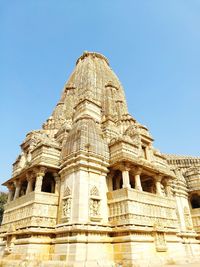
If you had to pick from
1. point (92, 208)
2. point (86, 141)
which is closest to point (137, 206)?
point (92, 208)

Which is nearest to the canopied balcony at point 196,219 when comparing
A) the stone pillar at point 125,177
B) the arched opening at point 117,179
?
the arched opening at point 117,179

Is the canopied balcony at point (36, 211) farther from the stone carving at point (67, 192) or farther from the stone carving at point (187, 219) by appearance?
the stone carving at point (187, 219)

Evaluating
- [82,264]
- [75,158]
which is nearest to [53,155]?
[75,158]

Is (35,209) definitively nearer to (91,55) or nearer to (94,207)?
(94,207)

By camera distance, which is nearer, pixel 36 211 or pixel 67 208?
pixel 67 208

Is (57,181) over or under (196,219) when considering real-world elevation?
over

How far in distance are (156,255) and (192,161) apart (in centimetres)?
2598

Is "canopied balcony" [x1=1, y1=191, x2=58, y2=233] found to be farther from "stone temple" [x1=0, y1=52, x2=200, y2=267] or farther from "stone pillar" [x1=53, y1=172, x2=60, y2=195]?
"stone pillar" [x1=53, y1=172, x2=60, y2=195]

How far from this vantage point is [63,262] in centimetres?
1412

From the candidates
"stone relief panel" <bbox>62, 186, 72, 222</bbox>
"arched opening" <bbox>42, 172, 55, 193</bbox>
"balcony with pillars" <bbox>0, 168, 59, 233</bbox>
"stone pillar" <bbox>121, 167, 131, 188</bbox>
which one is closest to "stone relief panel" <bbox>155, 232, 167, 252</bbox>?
"stone pillar" <bbox>121, 167, 131, 188</bbox>

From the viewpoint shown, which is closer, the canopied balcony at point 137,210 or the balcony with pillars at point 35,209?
the canopied balcony at point 137,210

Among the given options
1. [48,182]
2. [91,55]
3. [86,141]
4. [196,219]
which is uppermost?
[91,55]

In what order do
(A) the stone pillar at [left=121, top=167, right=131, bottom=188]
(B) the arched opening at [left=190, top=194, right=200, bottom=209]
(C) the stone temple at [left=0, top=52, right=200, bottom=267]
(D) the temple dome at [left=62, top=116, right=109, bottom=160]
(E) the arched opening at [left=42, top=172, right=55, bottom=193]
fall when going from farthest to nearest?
(B) the arched opening at [left=190, top=194, right=200, bottom=209] → (E) the arched opening at [left=42, top=172, right=55, bottom=193] → (D) the temple dome at [left=62, top=116, right=109, bottom=160] → (A) the stone pillar at [left=121, top=167, right=131, bottom=188] → (C) the stone temple at [left=0, top=52, right=200, bottom=267]

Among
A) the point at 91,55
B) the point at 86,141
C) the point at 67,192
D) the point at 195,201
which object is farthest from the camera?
the point at 91,55
